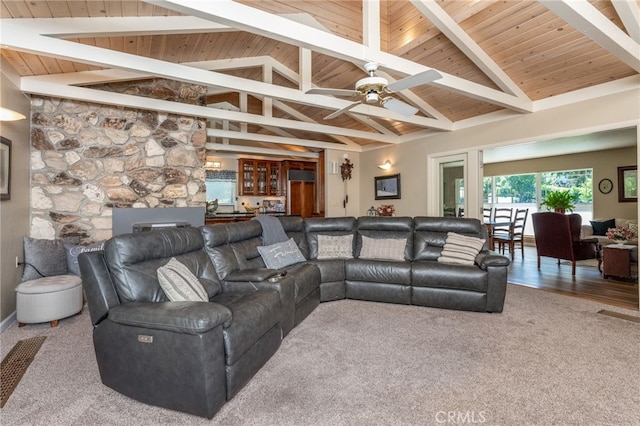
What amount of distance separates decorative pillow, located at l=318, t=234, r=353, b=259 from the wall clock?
7.22m

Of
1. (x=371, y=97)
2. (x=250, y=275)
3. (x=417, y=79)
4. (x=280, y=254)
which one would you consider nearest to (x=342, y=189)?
(x=280, y=254)

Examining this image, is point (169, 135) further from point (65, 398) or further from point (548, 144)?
point (548, 144)

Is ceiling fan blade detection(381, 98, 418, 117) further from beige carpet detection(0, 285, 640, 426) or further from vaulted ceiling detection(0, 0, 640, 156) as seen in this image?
beige carpet detection(0, 285, 640, 426)

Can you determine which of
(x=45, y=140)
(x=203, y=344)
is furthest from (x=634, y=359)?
(x=45, y=140)

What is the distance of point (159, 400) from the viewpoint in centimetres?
184

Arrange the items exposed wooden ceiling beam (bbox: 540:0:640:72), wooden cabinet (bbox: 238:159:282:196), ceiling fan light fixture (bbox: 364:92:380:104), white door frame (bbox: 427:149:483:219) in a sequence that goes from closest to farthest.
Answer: exposed wooden ceiling beam (bbox: 540:0:640:72)
ceiling fan light fixture (bbox: 364:92:380:104)
white door frame (bbox: 427:149:483:219)
wooden cabinet (bbox: 238:159:282:196)

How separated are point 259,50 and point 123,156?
8.22 ft

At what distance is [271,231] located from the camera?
3.92m

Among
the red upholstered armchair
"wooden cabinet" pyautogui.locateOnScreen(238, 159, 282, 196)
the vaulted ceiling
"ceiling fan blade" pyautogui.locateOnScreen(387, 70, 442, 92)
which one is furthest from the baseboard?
the red upholstered armchair

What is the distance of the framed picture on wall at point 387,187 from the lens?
684 cm

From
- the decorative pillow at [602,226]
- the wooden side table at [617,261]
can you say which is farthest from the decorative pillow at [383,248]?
the decorative pillow at [602,226]

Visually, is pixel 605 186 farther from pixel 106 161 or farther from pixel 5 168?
pixel 5 168

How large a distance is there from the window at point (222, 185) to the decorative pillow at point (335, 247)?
176 inches

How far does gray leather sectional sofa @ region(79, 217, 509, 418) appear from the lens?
1771mm
